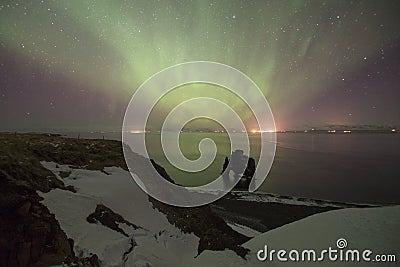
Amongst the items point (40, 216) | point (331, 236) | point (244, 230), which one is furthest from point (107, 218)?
point (244, 230)

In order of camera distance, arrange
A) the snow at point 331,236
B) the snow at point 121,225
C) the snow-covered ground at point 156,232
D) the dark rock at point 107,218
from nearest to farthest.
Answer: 1. the snow at point 121,225
2. the snow-covered ground at point 156,232
3. the snow at point 331,236
4. the dark rock at point 107,218

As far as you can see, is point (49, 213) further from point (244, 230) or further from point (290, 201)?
point (290, 201)

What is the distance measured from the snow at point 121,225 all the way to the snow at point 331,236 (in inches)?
45.7

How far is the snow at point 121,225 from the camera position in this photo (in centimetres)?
793


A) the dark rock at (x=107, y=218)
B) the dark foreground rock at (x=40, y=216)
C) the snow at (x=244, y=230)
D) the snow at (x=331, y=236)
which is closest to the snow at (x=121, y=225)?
the dark rock at (x=107, y=218)

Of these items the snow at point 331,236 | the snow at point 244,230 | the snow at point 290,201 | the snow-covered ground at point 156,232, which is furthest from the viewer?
the snow at point 290,201

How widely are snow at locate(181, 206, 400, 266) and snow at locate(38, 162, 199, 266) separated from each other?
1.16 metres

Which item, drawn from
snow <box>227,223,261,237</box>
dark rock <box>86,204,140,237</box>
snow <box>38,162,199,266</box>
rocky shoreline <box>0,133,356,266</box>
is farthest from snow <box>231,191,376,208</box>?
dark rock <box>86,204,140,237</box>

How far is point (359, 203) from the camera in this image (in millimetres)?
30969

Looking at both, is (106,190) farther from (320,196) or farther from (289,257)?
(320,196)

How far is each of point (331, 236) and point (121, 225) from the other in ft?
27.7

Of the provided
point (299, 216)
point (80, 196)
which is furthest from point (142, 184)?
point (299, 216)

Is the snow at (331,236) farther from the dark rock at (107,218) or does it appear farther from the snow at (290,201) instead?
the snow at (290,201)

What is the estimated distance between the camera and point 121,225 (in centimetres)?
937
